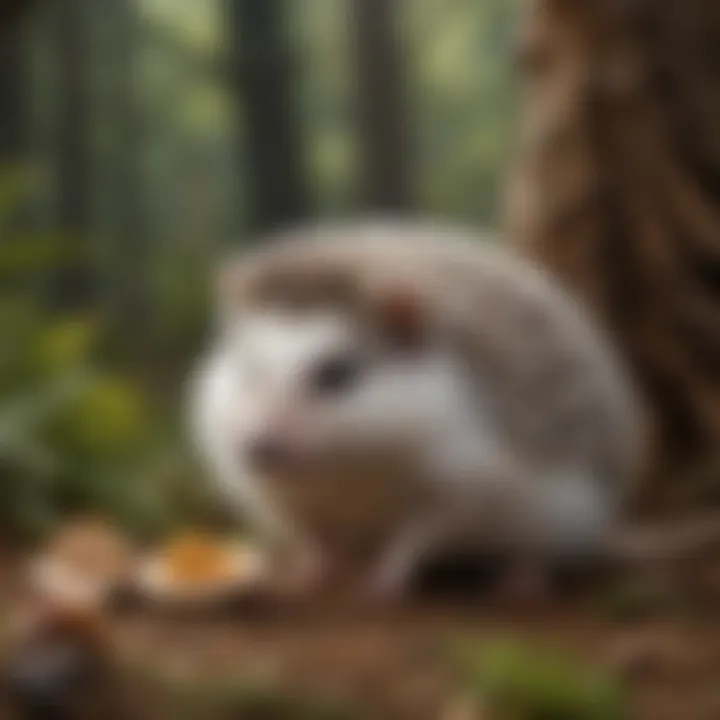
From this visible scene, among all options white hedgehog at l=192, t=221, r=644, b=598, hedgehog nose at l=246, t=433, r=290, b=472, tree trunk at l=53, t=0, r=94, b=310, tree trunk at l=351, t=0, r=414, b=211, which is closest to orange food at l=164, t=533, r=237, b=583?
white hedgehog at l=192, t=221, r=644, b=598

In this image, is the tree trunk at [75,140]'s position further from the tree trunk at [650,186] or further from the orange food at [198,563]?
the orange food at [198,563]

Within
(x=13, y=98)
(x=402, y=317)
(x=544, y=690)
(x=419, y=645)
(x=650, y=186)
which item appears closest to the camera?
(x=544, y=690)

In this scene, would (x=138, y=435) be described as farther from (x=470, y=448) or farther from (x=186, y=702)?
(x=186, y=702)

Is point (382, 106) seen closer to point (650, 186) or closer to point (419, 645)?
point (650, 186)

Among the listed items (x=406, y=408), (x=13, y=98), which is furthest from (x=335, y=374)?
(x=13, y=98)

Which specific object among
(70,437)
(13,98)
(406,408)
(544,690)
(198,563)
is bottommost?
(544,690)

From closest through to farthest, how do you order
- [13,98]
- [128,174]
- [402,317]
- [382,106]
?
[402,317] → [382,106] → [128,174] → [13,98]
